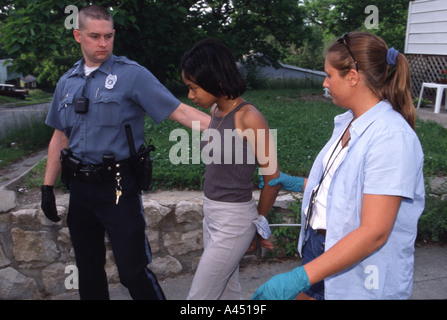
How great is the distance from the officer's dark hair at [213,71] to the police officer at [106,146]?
38cm

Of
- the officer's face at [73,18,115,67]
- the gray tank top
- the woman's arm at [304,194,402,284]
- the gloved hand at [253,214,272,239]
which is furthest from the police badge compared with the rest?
the woman's arm at [304,194,402,284]

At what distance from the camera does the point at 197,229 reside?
13.4ft

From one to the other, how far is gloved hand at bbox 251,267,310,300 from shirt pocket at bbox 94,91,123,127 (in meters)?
1.54

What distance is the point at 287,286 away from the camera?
5.45 ft

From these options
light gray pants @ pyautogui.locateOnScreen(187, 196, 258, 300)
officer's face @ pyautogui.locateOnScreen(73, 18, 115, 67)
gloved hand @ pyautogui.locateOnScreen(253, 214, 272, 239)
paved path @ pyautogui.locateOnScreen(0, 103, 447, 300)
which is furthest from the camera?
paved path @ pyautogui.locateOnScreen(0, 103, 447, 300)

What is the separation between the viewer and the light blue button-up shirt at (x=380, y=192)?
5.13 ft

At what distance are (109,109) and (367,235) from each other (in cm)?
185

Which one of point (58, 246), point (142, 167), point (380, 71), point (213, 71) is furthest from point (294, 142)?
point (380, 71)

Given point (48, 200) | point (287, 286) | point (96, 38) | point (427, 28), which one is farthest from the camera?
point (427, 28)

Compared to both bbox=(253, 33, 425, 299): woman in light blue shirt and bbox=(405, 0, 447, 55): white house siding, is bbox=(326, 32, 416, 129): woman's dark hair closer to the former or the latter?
bbox=(253, 33, 425, 299): woman in light blue shirt

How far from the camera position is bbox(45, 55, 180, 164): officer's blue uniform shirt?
2.83 metres

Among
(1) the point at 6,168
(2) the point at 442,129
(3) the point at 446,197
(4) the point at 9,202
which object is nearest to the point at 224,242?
(4) the point at 9,202

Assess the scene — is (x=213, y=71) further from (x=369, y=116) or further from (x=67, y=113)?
(x=67, y=113)
